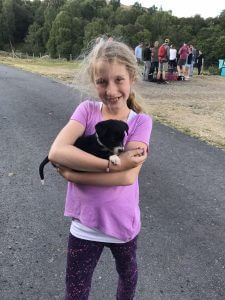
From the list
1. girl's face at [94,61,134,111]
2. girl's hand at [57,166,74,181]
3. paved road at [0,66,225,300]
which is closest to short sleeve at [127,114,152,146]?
girl's face at [94,61,134,111]

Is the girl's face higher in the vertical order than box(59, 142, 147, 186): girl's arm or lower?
higher

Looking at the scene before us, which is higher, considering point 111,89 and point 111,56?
point 111,56

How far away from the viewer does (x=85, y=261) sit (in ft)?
5.80

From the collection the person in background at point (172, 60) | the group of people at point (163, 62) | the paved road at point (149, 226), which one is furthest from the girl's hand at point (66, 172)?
the person in background at point (172, 60)

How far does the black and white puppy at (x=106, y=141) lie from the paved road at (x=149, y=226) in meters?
1.37

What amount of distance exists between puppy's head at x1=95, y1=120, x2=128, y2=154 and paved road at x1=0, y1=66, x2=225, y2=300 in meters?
1.41

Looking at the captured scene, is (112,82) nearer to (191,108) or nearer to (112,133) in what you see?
(112,133)

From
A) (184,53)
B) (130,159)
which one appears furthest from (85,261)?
(184,53)

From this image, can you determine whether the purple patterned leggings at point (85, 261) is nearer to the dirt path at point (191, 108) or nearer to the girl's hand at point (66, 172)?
the girl's hand at point (66, 172)

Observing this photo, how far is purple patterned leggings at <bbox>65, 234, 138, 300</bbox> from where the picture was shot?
175cm

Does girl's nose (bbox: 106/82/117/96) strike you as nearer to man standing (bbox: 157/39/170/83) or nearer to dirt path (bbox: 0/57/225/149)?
dirt path (bbox: 0/57/225/149)

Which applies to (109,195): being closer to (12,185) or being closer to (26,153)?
(12,185)

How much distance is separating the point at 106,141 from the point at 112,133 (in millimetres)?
46

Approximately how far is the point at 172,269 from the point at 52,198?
5.38ft
